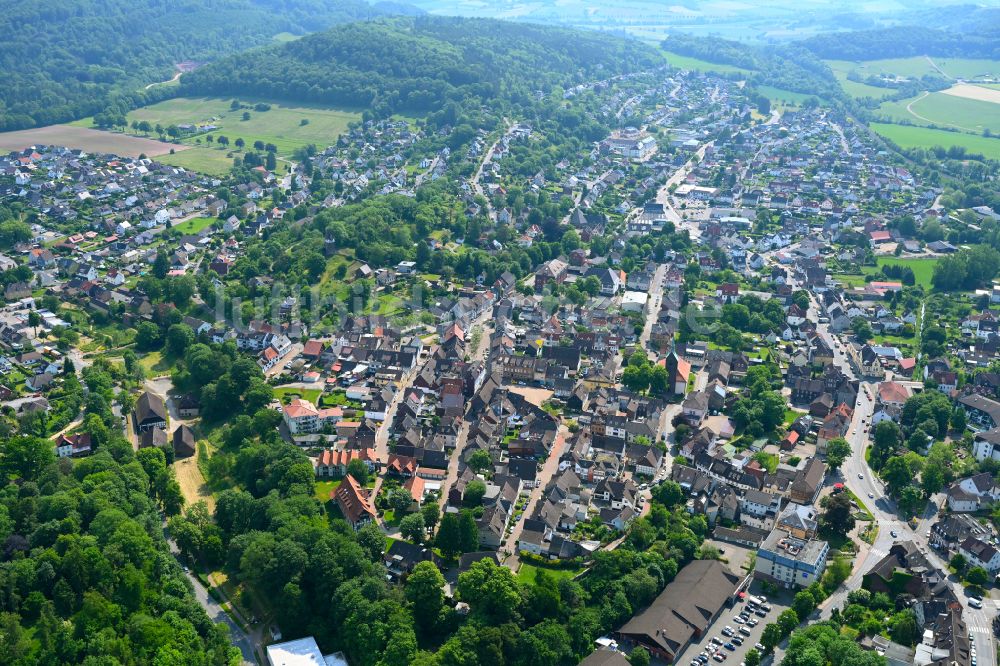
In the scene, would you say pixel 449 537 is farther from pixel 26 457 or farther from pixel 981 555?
pixel 981 555

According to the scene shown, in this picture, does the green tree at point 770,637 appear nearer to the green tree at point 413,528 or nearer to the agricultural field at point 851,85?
the green tree at point 413,528

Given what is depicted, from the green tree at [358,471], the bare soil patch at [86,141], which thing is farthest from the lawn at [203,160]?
the green tree at [358,471]

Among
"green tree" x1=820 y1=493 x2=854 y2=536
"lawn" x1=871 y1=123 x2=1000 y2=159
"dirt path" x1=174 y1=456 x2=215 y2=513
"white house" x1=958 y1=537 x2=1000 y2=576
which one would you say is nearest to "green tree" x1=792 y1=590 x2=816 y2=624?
"green tree" x1=820 y1=493 x2=854 y2=536

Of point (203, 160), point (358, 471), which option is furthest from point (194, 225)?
point (358, 471)

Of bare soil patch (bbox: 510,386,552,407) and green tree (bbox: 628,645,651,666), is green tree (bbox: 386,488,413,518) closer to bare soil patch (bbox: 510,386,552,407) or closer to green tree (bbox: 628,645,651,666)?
bare soil patch (bbox: 510,386,552,407)

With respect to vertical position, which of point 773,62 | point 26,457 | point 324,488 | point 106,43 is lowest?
point 324,488

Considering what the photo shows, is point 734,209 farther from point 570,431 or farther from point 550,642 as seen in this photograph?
point 550,642
